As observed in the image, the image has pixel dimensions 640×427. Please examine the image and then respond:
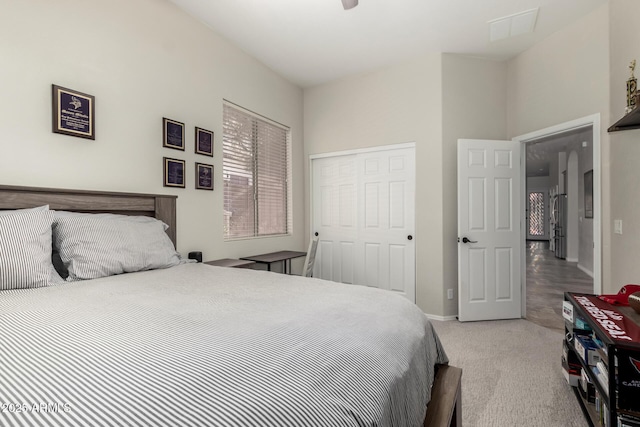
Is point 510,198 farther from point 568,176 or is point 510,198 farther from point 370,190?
point 568,176

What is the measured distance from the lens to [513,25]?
306cm

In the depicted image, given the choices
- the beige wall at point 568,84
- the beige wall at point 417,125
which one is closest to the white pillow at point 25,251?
the beige wall at point 417,125

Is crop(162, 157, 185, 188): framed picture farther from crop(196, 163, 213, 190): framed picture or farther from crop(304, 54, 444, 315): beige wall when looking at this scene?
crop(304, 54, 444, 315): beige wall

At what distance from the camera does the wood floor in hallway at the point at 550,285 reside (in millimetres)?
3615

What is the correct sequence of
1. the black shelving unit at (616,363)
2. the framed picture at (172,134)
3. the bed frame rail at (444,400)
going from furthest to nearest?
the framed picture at (172,134), the black shelving unit at (616,363), the bed frame rail at (444,400)

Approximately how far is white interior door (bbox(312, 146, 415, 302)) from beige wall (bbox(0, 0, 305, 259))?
125cm

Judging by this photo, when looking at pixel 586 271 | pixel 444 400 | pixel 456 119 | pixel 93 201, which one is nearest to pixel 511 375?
pixel 444 400

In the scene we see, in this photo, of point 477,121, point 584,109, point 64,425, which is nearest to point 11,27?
point 64,425

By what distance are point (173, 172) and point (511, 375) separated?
3.15 metres

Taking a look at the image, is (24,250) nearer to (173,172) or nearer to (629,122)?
(173,172)

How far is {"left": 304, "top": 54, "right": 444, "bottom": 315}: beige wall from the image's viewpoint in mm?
3650

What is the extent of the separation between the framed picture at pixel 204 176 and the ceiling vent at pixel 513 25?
10.1ft

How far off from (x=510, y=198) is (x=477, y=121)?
978 millimetres

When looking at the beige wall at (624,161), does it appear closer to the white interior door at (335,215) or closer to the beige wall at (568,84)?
the beige wall at (568,84)
